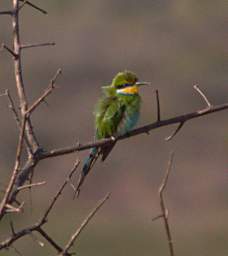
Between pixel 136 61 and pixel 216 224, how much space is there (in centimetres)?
382

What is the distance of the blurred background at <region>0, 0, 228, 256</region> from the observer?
10570 millimetres

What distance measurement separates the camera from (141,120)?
1165cm

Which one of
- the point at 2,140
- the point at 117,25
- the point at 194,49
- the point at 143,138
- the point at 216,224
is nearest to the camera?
the point at 216,224

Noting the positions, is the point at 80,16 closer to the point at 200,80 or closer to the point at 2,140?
the point at 200,80

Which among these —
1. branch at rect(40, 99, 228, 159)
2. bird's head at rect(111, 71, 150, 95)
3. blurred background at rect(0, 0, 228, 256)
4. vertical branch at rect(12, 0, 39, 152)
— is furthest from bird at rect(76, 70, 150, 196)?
blurred background at rect(0, 0, 228, 256)

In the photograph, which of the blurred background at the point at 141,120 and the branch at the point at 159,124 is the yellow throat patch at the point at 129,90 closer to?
the branch at the point at 159,124

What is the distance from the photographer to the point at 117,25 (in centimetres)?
1617

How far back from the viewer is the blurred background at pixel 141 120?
10.6 meters

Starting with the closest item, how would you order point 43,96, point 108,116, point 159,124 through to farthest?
point 43,96
point 159,124
point 108,116

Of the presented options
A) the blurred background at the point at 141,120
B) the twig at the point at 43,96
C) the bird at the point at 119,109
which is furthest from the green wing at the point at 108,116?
the blurred background at the point at 141,120

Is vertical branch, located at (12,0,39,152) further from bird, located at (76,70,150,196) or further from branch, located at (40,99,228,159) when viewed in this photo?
bird, located at (76,70,150,196)

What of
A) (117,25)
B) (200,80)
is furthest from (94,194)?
(117,25)

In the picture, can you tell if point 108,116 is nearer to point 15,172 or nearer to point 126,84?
point 126,84

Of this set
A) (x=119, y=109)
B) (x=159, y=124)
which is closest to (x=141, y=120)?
(x=119, y=109)
